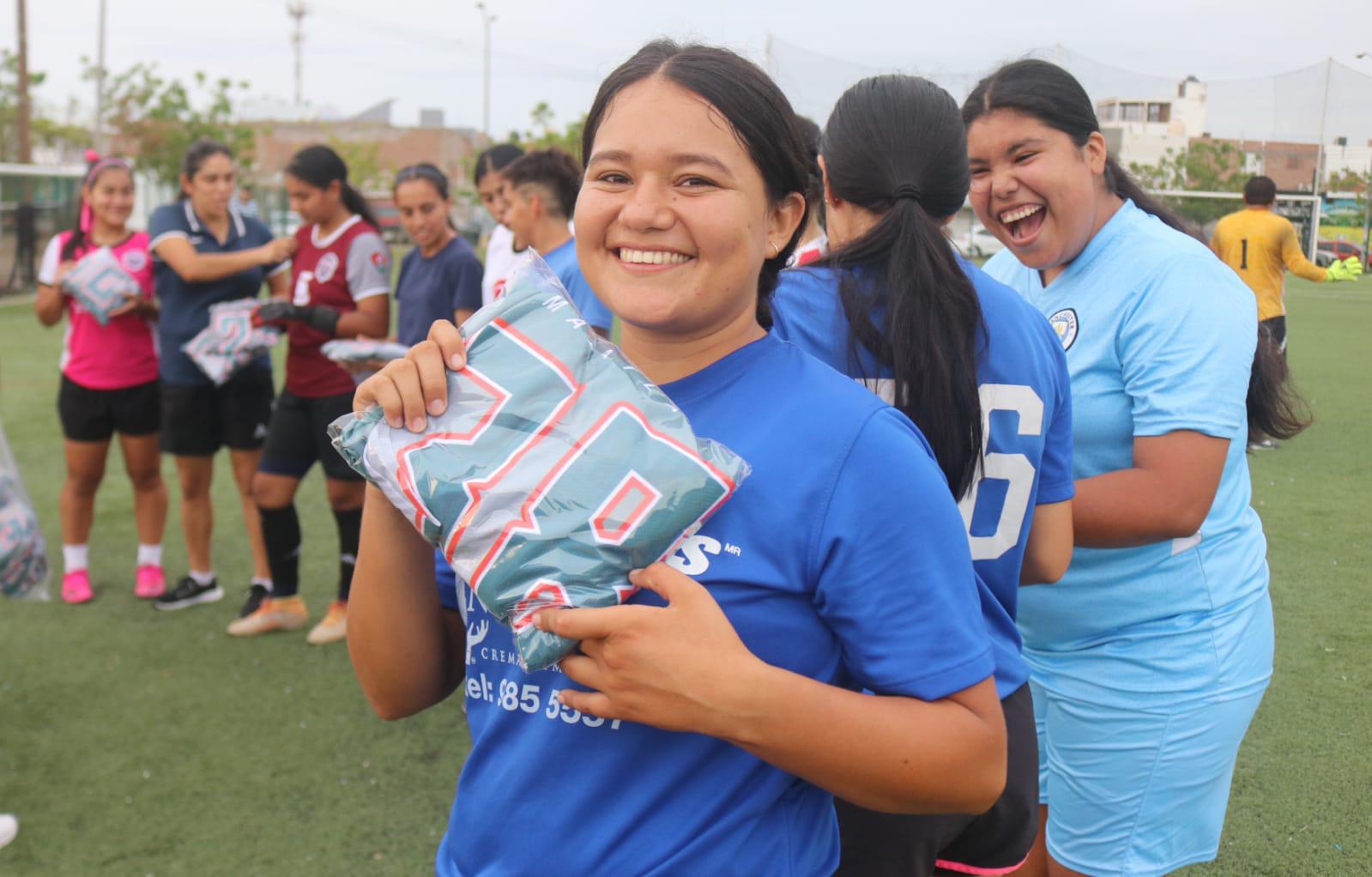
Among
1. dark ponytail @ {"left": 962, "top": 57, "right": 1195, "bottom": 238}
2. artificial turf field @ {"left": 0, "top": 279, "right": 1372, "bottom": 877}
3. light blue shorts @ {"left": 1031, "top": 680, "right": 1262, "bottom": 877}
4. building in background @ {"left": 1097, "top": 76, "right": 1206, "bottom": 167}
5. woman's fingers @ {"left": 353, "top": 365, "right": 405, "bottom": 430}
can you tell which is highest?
building in background @ {"left": 1097, "top": 76, "right": 1206, "bottom": 167}

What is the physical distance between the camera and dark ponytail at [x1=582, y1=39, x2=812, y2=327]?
126 cm

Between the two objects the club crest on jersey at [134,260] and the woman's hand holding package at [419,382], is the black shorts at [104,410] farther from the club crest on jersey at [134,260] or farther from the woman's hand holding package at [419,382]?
the woman's hand holding package at [419,382]

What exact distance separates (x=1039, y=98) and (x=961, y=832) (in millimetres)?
1378

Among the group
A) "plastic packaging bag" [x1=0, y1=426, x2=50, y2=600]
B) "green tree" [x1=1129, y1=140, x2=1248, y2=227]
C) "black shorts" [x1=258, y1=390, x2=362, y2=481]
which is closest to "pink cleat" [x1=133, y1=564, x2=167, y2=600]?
"black shorts" [x1=258, y1=390, x2=362, y2=481]

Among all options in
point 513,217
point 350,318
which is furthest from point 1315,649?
point 350,318

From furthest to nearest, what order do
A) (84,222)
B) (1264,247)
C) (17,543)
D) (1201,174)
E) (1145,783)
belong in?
1. (1201,174)
2. (1264,247)
3. (84,222)
4. (17,543)
5. (1145,783)

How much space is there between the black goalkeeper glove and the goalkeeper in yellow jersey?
560 cm

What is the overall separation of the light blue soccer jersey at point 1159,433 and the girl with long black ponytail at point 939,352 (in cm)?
33

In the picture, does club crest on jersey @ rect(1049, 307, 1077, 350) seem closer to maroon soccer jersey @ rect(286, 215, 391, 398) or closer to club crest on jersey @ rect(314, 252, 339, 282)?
maroon soccer jersey @ rect(286, 215, 391, 398)

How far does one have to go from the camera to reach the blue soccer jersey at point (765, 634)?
3.78 feet

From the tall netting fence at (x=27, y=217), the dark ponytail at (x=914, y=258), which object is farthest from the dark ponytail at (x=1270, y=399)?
the tall netting fence at (x=27, y=217)

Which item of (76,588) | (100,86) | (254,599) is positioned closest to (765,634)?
(254,599)

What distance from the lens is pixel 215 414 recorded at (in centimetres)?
543

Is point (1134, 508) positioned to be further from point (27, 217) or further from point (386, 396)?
point (27, 217)
